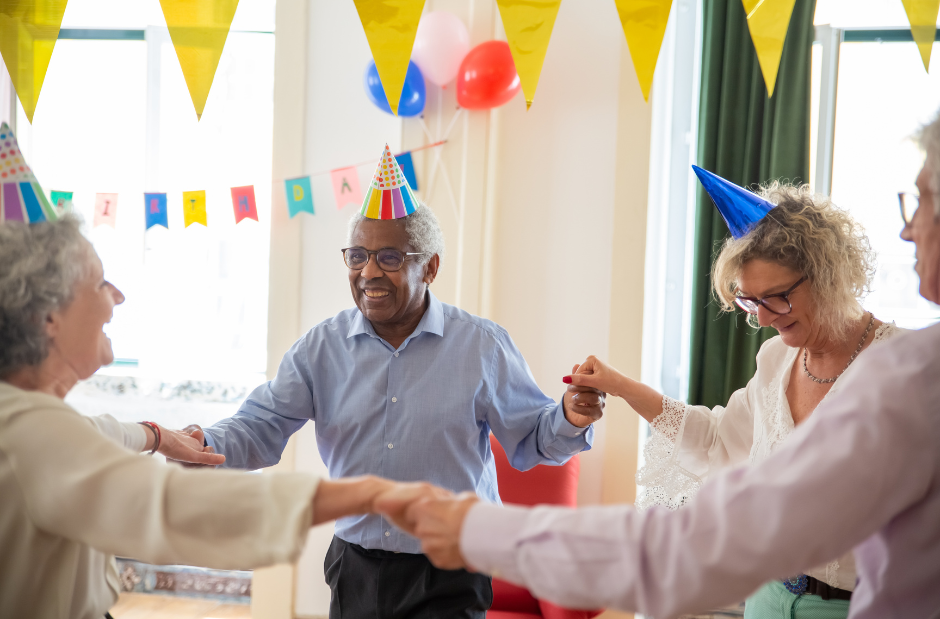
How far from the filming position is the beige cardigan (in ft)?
3.48

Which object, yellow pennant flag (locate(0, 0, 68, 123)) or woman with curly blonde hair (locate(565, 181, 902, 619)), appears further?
yellow pennant flag (locate(0, 0, 68, 123))

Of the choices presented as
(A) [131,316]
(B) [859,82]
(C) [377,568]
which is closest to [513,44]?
(C) [377,568]

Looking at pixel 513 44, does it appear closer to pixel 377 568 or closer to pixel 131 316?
pixel 377 568

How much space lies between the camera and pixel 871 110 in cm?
340

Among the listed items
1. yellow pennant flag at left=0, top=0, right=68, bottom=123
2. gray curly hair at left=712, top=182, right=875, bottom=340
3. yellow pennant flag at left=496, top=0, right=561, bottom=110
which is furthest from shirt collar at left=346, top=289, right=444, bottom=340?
yellow pennant flag at left=0, top=0, right=68, bottom=123

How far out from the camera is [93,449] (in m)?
1.09

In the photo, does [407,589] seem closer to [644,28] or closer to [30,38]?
[644,28]

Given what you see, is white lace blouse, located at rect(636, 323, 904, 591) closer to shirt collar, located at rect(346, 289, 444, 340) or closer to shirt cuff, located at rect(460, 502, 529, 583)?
shirt collar, located at rect(346, 289, 444, 340)

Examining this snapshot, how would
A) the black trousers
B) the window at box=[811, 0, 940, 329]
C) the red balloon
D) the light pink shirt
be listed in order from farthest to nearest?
1. the window at box=[811, 0, 940, 329]
2. the red balloon
3. the black trousers
4. the light pink shirt

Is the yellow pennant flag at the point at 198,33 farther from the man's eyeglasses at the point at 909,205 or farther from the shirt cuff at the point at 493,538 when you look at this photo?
the man's eyeglasses at the point at 909,205

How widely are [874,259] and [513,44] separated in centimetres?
121

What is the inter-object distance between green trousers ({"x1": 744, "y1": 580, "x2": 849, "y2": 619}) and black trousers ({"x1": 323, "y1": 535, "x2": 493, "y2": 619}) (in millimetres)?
727

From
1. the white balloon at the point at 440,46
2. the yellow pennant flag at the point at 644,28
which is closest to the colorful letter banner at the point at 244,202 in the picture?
the white balloon at the point at 440,46

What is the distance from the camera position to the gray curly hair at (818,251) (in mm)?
1730
